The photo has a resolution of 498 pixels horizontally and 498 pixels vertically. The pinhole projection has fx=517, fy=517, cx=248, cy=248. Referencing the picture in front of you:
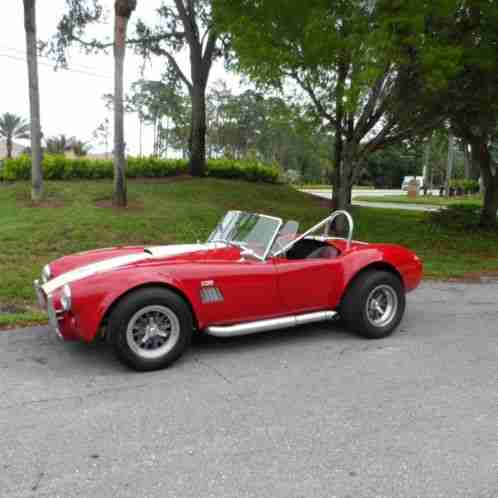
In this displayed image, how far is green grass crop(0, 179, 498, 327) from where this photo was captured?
347 inches

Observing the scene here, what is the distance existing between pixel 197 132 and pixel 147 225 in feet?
27.9

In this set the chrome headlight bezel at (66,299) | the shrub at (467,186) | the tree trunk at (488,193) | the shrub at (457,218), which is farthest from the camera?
the shrub at (467,186)

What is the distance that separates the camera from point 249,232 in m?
5.30

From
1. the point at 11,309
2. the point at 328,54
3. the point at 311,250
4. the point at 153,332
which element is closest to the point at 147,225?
the point at 328,54

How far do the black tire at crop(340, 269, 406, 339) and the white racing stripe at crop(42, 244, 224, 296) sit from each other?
1.49 metres

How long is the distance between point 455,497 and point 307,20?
8.61 m

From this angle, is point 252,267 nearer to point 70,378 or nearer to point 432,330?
point 70,378

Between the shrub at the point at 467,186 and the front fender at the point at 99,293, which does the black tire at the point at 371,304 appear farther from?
the shrub at the point at 467,186

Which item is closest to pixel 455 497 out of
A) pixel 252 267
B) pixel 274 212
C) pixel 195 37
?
pixel 252 267

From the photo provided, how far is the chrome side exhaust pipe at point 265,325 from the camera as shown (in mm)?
4527

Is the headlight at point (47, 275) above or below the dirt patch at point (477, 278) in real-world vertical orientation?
above

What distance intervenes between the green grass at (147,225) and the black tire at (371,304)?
3.38 metres

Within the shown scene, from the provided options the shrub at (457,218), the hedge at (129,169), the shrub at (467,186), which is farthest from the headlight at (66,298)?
the shrub at (467,186)

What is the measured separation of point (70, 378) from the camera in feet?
13.5
